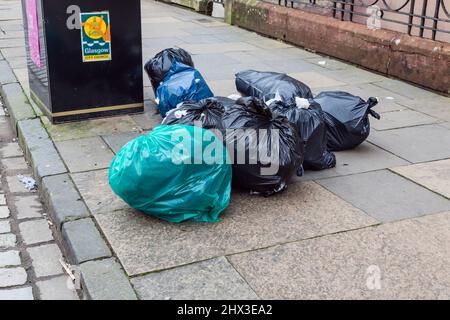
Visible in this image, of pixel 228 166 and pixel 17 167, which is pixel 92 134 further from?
pixel 228 166

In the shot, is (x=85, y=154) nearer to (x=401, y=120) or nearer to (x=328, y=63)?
(x=401, y=120)

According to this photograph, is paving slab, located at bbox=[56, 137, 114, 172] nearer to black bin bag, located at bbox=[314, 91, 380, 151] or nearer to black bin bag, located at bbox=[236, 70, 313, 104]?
black bin bag, located at bbox=[236, 70, 313, 104]

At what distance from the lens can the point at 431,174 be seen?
15.8 feet

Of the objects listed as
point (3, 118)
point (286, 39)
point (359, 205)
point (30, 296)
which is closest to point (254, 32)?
point (286, 39)

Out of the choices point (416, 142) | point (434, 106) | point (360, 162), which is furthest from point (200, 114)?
point (434, 106)

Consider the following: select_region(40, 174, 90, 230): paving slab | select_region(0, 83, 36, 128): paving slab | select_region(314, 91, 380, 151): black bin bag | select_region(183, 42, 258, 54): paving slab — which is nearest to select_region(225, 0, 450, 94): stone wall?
select_region(183, 42, 258, 54): paving slab

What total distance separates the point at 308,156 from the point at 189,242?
145 cm

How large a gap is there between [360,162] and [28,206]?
271 centimetres

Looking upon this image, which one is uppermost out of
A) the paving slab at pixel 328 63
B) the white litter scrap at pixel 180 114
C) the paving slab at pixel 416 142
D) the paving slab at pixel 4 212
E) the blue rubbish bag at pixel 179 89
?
the white litter scrap at pixel 180 114

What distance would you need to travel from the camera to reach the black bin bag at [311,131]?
468 centimetres

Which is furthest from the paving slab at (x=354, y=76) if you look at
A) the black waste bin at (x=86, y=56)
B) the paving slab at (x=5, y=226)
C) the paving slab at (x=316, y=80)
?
the paving slab at (x=5, y=226)

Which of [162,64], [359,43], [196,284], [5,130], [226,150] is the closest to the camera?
[196,284]

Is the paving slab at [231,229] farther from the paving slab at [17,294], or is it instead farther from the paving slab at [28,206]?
the paving slab at [28,206]

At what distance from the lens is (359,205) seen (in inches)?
168
